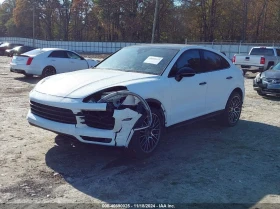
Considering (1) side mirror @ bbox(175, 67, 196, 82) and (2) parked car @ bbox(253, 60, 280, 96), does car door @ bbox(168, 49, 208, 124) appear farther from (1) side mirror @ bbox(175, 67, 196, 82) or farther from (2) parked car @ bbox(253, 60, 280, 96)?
(2) parked car @ bbox(253, 60, 280, 96)

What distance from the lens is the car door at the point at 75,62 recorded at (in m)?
16.0

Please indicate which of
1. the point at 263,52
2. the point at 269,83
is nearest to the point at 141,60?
the point at 269,83

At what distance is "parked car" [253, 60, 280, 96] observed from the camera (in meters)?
11.4

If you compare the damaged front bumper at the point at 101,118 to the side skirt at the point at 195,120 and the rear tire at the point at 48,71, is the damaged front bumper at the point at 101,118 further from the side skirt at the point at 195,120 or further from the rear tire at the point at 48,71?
the rear tire at the point at 48,71

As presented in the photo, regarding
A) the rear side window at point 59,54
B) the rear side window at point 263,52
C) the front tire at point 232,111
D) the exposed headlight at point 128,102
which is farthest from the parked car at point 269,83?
the rear side window at point 59,54

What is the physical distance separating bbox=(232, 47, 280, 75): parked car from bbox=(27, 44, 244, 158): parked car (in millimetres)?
12768

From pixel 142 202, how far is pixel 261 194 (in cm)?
150

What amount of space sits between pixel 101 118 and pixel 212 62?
3134 mm

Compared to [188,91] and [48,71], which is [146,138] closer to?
[188,91]

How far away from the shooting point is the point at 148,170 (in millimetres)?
4648

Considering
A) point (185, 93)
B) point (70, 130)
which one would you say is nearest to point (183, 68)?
point (185, 93)

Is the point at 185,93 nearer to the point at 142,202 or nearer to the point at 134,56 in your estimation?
the point at 134,56

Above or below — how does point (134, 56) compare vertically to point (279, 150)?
above

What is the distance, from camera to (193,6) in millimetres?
57531
